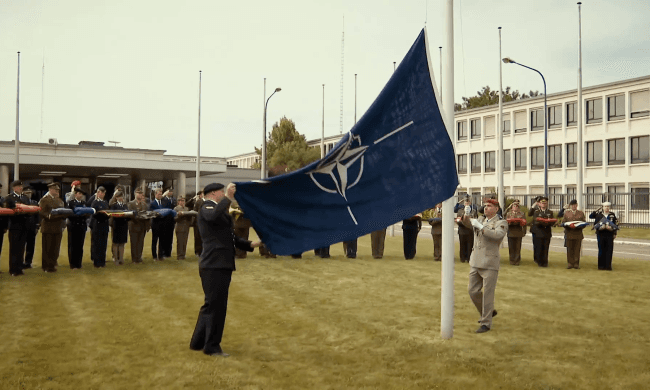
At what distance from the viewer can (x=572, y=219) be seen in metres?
17.9

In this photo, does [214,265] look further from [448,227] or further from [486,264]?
[486,264]

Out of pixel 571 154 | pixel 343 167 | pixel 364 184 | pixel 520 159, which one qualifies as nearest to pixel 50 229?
pixel 343 167

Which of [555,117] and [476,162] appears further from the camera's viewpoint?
[476,162]

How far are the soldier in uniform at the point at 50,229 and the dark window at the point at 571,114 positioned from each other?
153 ft

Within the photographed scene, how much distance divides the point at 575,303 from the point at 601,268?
21.0 feet

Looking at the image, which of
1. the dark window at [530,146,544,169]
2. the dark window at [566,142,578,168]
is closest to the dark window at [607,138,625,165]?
the dark window at [566,142,578,168]

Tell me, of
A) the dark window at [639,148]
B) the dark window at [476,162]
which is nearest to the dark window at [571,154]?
the dark window at [639,148]

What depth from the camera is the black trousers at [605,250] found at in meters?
16.6

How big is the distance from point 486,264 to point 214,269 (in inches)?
167

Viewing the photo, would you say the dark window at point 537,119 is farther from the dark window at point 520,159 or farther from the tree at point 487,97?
the tree at point 487,97

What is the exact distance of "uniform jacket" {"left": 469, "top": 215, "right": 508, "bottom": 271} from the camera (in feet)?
29.6

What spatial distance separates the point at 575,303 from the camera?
1122 centimetres

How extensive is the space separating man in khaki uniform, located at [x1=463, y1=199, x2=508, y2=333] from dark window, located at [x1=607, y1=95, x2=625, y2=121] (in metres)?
44.3

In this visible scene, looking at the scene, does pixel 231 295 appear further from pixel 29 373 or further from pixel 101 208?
pixel 101 208
